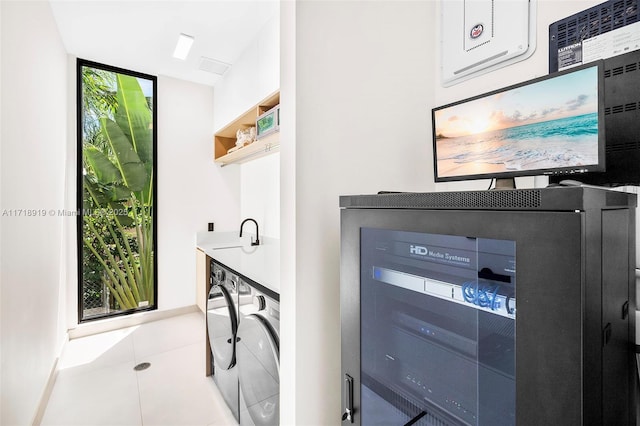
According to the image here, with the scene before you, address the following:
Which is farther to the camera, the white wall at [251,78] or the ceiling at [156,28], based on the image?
the white wall at [251,78]

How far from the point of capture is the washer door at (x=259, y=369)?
1.38 meters

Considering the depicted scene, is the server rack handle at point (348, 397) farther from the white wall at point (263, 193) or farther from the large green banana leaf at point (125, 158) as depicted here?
the large green banana leaf at point (125, 158)

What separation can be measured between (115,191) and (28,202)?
1.69 metres

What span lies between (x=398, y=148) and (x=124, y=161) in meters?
3.26

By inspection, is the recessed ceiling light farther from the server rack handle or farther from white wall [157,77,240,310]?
the server rack handle

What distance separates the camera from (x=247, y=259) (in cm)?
220

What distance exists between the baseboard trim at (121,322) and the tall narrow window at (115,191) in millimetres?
102

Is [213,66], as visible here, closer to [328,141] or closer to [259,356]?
[328,141]

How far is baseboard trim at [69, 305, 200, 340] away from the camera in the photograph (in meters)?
3.18

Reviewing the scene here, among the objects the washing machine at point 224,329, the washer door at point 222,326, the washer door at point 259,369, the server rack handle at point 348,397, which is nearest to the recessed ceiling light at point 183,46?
the washing machine at point 224,329

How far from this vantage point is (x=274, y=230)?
3.22 m

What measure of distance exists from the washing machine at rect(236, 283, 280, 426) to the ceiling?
2201 millimetres

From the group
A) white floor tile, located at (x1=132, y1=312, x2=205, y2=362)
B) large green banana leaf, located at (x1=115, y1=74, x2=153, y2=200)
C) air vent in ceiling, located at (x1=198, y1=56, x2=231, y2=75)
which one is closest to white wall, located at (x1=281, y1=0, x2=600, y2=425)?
white floor tile, located at (x1=132, y1=312, x2=205, y2=362)

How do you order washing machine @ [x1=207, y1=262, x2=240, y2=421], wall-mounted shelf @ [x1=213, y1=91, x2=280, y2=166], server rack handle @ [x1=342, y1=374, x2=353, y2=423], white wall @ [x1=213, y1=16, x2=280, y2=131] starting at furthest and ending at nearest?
1. wall-mounted shelf @ [x1=213, y1=91, x2=280, y2=166]
2. white wall @ [x1=213, y1=16, x2=280, y2=131]
3. washing machine @ [x1=207, y1=262, x2=240, y2=421]
4. server rack handle @ [x1=342, y1=374, x2=353, y2=423]
